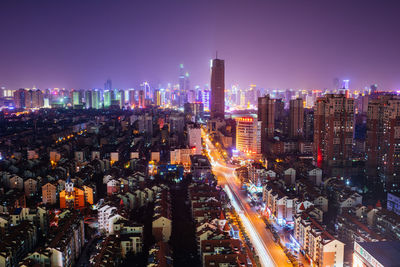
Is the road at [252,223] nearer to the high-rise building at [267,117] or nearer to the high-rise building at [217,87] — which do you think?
the high-rise building at [267,117]

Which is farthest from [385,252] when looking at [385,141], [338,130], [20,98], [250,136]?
[20,98]

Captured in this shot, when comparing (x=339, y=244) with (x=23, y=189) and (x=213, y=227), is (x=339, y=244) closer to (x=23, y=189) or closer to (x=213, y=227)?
(x=213, y=227)

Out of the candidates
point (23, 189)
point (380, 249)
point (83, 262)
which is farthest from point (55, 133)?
point (380, 249)

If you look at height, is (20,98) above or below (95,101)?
above

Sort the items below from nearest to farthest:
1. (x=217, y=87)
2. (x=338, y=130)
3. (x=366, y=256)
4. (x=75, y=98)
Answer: (x=366, y=256)
(x=338, y=130)
(x=217, y=87)
(x=75, y=98)

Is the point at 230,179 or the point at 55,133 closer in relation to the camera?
the point at 230,179

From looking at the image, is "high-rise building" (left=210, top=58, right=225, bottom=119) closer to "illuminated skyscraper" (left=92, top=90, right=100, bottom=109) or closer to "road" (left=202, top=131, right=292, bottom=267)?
"road" (left=202, top=131, right=292, bottom=267)

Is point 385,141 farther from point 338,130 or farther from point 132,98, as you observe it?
point 132,98

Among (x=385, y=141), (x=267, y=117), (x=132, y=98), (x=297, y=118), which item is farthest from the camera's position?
(x=132, y=98)
